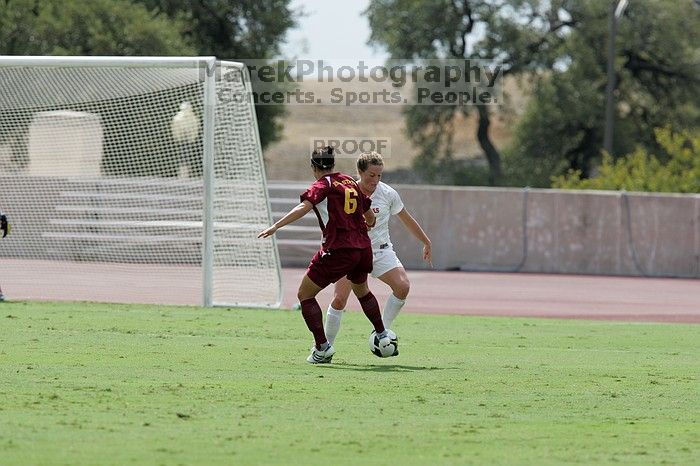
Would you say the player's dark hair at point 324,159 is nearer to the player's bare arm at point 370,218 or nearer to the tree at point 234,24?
the player's bare arm at point 370,218

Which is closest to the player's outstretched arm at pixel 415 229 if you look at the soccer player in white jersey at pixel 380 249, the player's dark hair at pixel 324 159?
the soccer player in white jersey at pixel 380 249

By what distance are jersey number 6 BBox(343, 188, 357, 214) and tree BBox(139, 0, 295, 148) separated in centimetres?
4183

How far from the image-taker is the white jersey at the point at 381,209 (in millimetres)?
11805

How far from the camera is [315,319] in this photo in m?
11.1

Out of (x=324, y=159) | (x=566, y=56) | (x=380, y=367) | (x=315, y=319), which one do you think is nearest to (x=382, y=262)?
(x=315, y=319)

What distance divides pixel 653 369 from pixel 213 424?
193 inches

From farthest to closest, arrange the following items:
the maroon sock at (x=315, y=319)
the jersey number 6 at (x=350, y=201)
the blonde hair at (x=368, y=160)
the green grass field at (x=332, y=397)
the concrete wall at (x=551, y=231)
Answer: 1. the concrete wall at (x=551, y=231)
2. the blonde hair at (x=368, y=160)
3. the maroon sock at (x=315, y=319)
4. the jersey number 6 at (x=350, y=201)
5. the green grass field at (x=332, y=397)

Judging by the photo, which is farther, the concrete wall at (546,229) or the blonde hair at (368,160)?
the concrete wall at (546,229)

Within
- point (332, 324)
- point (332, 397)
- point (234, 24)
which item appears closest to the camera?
point (332, 397)

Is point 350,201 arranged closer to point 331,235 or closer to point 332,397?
point 331,235

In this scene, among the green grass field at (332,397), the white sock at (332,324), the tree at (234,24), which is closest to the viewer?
the green grass field at (332,397)

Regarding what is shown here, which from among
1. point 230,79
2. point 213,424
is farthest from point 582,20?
point 213,424

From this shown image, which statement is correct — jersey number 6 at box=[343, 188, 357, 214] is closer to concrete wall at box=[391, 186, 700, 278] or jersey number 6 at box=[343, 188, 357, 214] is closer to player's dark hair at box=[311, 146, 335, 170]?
player's dark hair at box=[311, 146, 335, 170]

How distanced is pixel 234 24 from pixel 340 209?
141 ft
